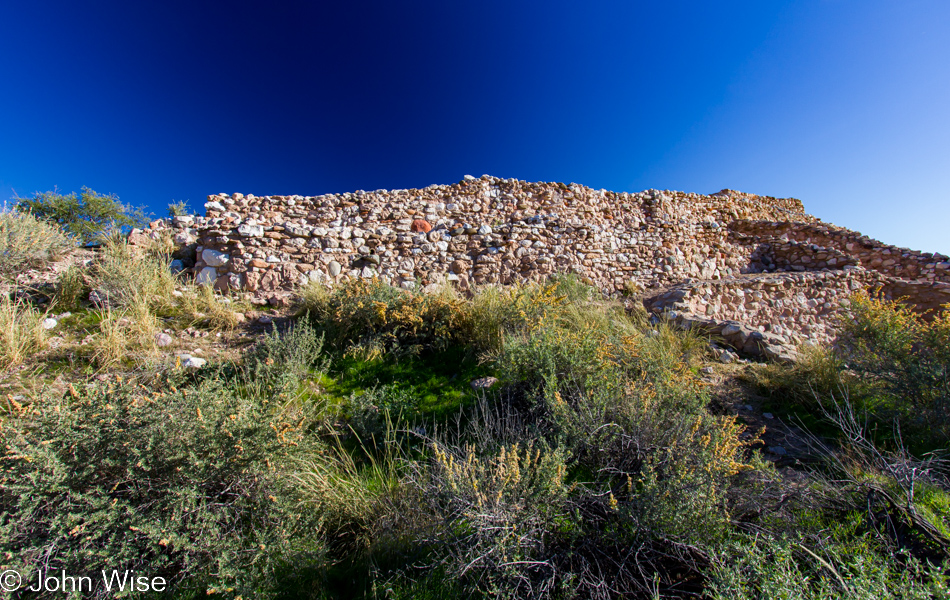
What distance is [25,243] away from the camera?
4625 mm

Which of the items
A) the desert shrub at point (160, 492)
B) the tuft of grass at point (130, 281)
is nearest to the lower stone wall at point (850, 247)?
the desert shrub at point (160, 492)

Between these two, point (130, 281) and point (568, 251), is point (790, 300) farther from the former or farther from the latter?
point (130, 281)

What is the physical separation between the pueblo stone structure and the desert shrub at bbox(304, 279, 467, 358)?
4.62 ft

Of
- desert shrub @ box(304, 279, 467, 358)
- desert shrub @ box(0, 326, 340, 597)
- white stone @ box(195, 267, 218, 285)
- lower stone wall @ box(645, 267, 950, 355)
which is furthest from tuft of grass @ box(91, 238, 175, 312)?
lower stone wall @ box(645, 267, 950, 355)

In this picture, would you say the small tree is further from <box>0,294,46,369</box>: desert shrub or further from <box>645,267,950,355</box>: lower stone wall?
<box>645,267,950,355</box>: lower stone wall

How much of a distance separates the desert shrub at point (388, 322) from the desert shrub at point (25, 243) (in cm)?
414

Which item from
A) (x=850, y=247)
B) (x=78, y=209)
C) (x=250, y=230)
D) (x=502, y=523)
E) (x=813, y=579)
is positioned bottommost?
(x=813, y=579)

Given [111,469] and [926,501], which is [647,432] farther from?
[111,469]

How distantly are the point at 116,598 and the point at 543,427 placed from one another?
240 centimetres

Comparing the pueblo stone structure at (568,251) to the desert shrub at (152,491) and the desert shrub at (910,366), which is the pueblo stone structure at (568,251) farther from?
the desert shrub at (152,491)

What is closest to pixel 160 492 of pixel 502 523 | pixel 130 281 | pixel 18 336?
pixel 502 523

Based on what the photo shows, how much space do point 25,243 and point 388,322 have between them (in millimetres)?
5351

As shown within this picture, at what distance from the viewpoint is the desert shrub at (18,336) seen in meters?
3.09

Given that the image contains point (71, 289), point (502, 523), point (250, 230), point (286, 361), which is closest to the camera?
point (502, 523)
